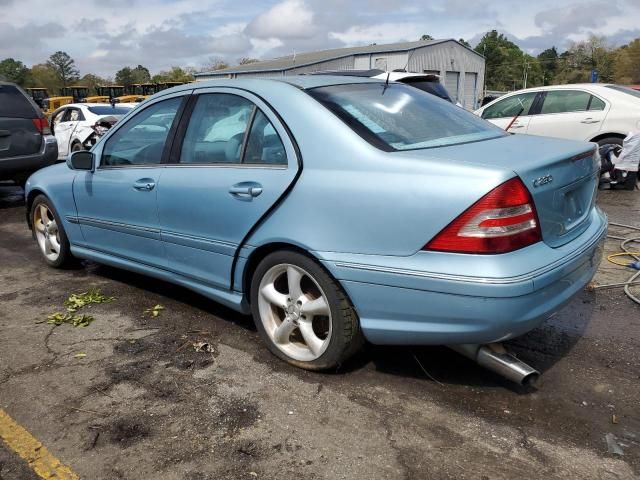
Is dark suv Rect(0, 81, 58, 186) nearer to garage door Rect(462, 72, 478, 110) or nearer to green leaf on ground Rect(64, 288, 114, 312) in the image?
green leaf on ground Rect(64, 288, 114, 312)

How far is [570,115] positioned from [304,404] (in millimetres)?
7999

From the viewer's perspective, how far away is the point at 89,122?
1249 cm

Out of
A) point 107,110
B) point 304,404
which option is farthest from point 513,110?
point 107,110

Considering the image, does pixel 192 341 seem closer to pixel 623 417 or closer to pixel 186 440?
pixel 186 440

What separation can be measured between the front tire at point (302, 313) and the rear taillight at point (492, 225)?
64 cm

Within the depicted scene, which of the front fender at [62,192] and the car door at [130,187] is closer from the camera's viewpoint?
the car door at [130,187]

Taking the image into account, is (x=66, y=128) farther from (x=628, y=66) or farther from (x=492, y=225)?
(x=628, y=66)

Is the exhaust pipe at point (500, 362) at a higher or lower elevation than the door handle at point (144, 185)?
lower

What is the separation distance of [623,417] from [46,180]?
466cm

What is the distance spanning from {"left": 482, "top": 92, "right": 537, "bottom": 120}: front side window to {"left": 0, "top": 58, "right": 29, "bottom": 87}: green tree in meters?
86.8

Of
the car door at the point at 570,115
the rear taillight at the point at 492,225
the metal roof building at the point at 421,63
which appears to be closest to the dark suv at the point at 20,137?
the rear taillight at the point at 492,225

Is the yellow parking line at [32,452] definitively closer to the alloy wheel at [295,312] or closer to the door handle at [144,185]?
the alloy wheel at [295,312]

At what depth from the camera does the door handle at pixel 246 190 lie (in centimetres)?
316

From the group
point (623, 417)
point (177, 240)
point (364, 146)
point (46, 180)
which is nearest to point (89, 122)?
point (46, 180)
